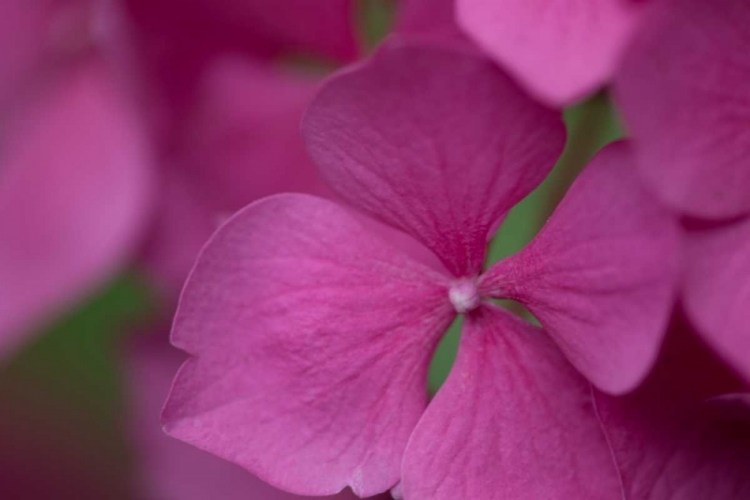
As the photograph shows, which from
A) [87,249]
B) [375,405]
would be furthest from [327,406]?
[87,249]

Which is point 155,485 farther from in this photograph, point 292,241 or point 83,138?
point 292,241

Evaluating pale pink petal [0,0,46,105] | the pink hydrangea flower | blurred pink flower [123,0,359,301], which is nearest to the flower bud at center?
the pink hydrangea flower

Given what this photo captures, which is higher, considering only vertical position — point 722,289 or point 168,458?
point 722,289

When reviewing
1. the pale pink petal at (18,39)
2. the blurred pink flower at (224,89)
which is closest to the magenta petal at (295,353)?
the blurred pink flower at (224,89)

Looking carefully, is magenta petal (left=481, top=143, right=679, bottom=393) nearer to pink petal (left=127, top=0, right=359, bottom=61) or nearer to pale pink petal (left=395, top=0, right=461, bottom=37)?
pale pink petal (left=395, top=0, right=461, bottom=37)

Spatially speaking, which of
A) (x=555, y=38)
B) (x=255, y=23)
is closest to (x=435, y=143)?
(x=555, y=38)

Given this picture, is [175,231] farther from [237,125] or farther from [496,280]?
[496,280]
